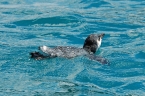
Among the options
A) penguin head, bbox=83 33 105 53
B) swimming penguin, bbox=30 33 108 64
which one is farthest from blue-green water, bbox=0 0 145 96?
penguin head, bbox=83 33 105 53

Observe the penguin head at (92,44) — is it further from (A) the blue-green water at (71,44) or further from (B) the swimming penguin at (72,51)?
(A) the blue-green water at (71,44)

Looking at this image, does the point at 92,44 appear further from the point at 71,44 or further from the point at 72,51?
the point at 71,44

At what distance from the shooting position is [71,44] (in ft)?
41.5

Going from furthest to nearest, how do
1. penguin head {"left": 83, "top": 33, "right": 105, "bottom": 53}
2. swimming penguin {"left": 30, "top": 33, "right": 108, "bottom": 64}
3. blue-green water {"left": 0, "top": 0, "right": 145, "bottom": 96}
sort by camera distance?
penguin head {"left": 83, "top": 33, "right": 105, "bottom": 53} < swimming penguin {"left": 30, "top": 33, "right": 108, "bottom": 64} < blue-green water {"left": 0, "top": 0, "right": 145, "bottom": 96}

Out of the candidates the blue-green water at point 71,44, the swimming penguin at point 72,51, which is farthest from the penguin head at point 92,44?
the blue-green water at point 71,44

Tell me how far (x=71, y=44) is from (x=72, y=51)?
262 centimetres

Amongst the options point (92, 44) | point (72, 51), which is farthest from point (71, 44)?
point (72, 51)

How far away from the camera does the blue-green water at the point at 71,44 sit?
28.0 ft

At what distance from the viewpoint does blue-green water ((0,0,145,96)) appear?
8531 mm

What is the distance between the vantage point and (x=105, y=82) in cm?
888

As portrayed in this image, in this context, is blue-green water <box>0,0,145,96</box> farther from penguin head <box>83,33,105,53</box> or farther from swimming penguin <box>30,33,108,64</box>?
penguin head <box>83,33,105,53</box>

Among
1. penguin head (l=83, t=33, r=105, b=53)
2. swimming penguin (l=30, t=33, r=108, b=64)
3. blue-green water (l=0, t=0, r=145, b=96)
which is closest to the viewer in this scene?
blue-green water (l=0, t=0, r=145, b=96)

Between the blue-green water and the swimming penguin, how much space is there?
0.14 meters

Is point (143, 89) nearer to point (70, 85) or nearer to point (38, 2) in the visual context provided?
point (70, 85)
